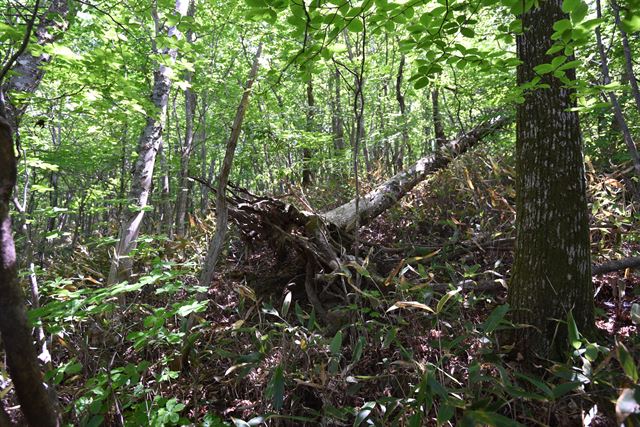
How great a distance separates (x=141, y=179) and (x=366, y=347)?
13.1ft

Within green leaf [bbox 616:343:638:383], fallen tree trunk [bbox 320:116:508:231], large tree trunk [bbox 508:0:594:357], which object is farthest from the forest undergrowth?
fallen tree trunk [bbox 320:116:508:231]

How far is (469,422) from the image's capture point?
1.69 m

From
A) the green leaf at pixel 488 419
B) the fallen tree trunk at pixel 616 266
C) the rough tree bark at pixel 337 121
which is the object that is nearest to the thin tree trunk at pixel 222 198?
the green leaf at pixel 488 419

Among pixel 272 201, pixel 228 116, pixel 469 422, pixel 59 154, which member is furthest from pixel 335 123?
pixel 469 422

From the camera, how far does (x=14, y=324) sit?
3.44ft

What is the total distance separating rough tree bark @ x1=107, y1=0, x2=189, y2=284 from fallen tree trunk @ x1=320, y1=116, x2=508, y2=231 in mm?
2623

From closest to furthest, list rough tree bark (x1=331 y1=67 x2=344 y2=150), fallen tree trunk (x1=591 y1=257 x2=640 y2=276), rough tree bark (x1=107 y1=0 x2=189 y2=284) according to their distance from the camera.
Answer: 1. fallen tree trunk (x1=591 y1=257 x2=640 y2=276)
2. rough tree bark (x1=107 y1=0 x2=189 y2=284)
3. rough tree bark (x1=331 y1=67 x2=344 y2=150)

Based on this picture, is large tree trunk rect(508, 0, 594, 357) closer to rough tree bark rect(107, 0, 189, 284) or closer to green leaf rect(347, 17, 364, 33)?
green leaf rect(347, 17, 364, 33)

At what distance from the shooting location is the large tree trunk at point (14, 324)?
104 cm

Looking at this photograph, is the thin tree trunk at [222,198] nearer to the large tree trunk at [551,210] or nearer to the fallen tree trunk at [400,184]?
the fallen tree trunk at [400,184]

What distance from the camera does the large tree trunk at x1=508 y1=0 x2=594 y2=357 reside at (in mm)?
2613

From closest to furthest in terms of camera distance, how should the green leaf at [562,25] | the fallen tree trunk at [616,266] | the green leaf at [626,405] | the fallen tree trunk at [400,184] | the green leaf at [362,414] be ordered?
the green leaf at [626,405] → the green leaf at [562,25] → the green leaf at [362,414] → the fallen tree trunk at [616,266] → the fallen tree trunk at [400,184]

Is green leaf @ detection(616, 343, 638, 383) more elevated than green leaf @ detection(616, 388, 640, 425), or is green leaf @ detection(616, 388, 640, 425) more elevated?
green leaf @ detection(616, 343, 638, 383)

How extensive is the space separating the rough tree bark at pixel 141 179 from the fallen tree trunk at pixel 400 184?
8.60ft
